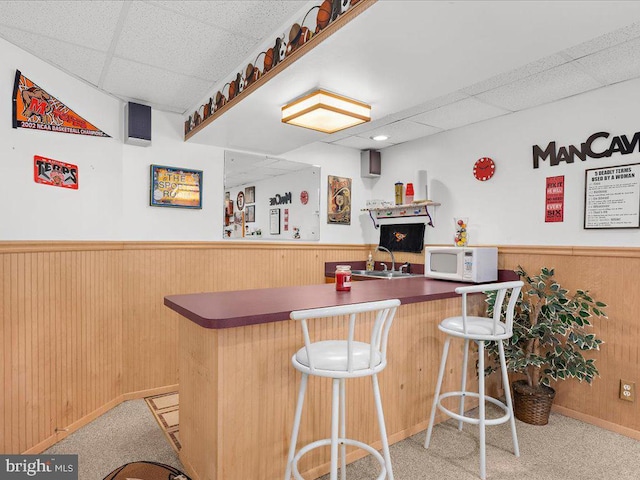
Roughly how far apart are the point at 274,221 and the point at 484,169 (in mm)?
2242

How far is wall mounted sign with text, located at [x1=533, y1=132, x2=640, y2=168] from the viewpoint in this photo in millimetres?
2787

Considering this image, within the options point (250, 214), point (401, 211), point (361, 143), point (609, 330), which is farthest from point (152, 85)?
point (609, 330)

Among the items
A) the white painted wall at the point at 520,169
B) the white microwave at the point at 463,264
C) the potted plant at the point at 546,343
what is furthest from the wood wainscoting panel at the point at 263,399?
the white painted wall at the point at 520,169

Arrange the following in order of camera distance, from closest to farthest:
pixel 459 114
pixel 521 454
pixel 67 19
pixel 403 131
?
pixel 67 19 → pixel 521 454 → pixel 459 114 → pixel 403 131

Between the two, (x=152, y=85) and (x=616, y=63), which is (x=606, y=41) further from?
(x=152, y=85)

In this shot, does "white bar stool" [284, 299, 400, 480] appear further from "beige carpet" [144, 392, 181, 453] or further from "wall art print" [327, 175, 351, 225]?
"wall art print" [327, 175, 351, 225]

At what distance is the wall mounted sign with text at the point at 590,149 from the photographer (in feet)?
9.14

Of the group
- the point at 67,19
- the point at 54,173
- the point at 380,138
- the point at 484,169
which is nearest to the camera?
the point at 67,19

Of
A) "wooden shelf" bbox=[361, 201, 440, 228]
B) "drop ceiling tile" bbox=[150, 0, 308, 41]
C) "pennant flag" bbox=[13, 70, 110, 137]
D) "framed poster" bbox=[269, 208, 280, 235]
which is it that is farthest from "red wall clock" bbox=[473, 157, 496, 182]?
"pennant flag" bbox=[13, 70, 110, 137]

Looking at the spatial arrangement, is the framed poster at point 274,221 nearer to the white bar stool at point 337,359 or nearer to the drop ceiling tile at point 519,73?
the drop ceiling tile at point 519,73

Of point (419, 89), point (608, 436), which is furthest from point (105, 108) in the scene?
point (608, 436)

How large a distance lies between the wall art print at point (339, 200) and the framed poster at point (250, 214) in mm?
949

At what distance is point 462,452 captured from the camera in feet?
8.16

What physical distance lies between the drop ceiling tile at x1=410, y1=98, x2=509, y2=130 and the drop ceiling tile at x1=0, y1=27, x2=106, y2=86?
2.62 meters
